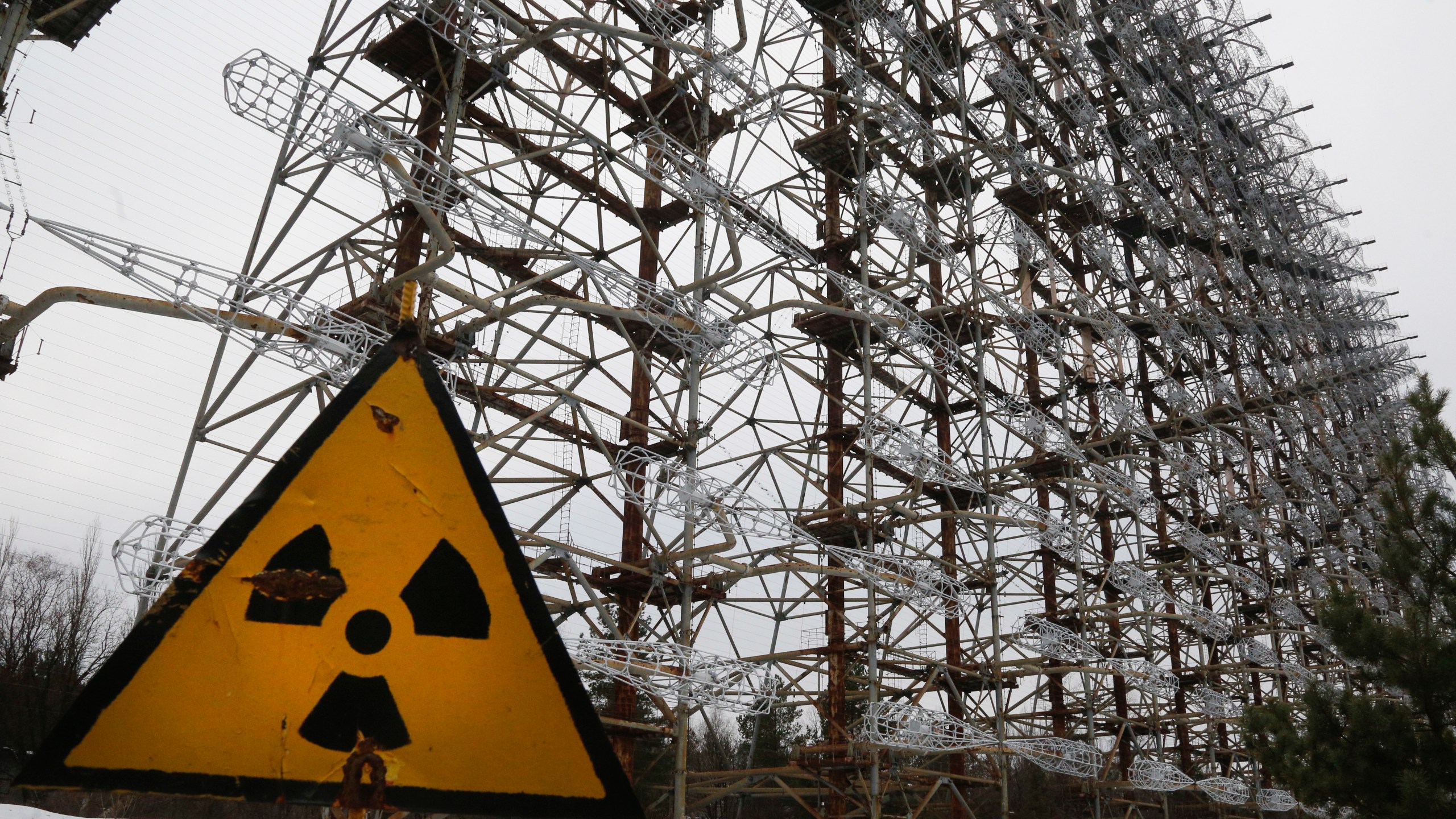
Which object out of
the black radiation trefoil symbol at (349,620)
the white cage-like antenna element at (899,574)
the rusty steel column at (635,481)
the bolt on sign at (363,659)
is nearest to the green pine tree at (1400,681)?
the white cage-like antenna element at (899,574)

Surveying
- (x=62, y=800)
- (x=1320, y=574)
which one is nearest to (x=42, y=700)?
(x=62, y=800)

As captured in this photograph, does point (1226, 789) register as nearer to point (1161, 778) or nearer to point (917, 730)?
point (1161, 778)

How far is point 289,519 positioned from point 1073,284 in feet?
101

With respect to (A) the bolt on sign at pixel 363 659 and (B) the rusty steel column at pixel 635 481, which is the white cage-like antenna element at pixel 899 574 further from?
(A) the bolt on sign at pixel 363 659

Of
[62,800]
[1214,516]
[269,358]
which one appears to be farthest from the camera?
[1214,516]

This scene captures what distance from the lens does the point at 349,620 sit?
6.83 ft

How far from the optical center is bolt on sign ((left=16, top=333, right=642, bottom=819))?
1.97 meters

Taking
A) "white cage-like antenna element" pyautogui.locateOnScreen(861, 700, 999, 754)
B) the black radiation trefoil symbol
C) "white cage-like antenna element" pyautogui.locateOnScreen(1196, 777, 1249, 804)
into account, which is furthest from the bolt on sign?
"white cage-like antenna element" pyautogui.locateOnScreen(1196, 777, 1249, 804)

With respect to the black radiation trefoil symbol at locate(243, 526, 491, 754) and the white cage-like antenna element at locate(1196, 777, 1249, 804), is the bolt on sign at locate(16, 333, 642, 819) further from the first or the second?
the white cage-like antenna element at locate(1196, 777, 1249, 804)

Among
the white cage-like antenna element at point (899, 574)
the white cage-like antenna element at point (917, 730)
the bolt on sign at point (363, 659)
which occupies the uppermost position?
the white cage-like antenna element at point (899, 574)

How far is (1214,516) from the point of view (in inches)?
1421

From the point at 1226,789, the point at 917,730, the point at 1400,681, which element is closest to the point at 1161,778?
the point at 1226,789

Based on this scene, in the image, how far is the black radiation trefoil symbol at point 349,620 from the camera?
205 cm

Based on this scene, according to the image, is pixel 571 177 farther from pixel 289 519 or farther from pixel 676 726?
pixel 289 519
